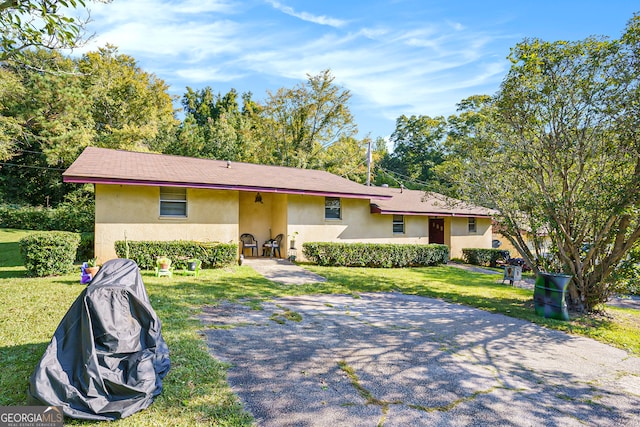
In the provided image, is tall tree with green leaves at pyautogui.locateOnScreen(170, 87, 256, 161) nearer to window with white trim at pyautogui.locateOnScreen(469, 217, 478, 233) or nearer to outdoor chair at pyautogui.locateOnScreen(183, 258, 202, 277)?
window with white trim at pyautogui.locateOnScreen(469, 217, 478, 233)

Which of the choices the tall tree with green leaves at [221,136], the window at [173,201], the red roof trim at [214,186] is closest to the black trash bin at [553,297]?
the red roof trim at [214,186]

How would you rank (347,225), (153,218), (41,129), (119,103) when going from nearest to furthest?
(153,218)
(347,225)
(41,129)
(119,103)

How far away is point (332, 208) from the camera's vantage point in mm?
14602

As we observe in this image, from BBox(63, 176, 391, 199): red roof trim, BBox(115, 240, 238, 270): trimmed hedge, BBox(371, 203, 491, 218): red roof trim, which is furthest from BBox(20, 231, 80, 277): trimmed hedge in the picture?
BBox(371, 203, 491, 218): red roof trim

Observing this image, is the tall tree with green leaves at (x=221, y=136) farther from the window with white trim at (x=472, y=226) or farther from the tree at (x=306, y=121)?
the window with white trim at (x=472, y=226)

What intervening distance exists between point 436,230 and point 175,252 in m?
14.3

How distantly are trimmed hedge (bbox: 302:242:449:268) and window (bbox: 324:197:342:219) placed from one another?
1858mm

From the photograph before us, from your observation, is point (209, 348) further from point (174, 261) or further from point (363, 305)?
point (174, 261)

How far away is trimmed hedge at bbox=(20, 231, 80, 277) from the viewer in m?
8.46

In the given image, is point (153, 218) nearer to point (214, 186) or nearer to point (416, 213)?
point (214, 186)

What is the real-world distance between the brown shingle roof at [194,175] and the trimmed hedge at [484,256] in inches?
253

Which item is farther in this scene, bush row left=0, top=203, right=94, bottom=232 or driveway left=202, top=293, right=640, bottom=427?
bush row left=0, top=203, right=94, bottom=232

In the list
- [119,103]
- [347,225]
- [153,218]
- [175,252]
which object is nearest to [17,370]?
[175,252]

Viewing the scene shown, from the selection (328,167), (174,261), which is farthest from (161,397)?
(328,167)
